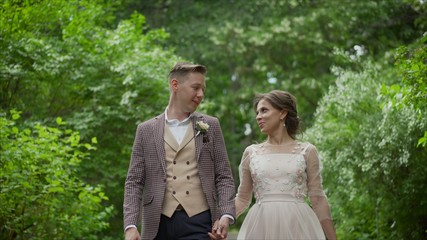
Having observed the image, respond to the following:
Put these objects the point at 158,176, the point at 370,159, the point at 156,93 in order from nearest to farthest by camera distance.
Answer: the point at 158,176 → the point at 370,159 → the point at 156,93

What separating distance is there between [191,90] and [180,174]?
659 mm

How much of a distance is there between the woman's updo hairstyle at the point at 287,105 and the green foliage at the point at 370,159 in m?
5.05

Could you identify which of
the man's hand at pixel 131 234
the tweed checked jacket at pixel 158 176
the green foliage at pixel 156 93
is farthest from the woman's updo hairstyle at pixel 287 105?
the green foliage at pixel 156 93

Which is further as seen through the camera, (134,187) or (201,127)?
(201,127)

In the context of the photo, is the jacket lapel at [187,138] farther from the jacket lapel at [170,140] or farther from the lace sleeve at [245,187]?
the lace sleeve at [245,187]

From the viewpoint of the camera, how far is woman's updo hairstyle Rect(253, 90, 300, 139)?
821 centimetres

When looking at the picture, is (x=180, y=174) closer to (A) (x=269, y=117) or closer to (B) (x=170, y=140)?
(B) (x=170, y=140)

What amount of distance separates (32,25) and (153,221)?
1224cm

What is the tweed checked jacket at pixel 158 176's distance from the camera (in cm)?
721

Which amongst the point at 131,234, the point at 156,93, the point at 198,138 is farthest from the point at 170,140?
the point at 156,93

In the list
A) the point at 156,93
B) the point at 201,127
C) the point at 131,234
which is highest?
the point at 201,127

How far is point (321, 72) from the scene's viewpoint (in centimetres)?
3169

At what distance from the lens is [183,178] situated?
7301 mm

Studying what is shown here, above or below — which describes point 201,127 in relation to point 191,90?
below
